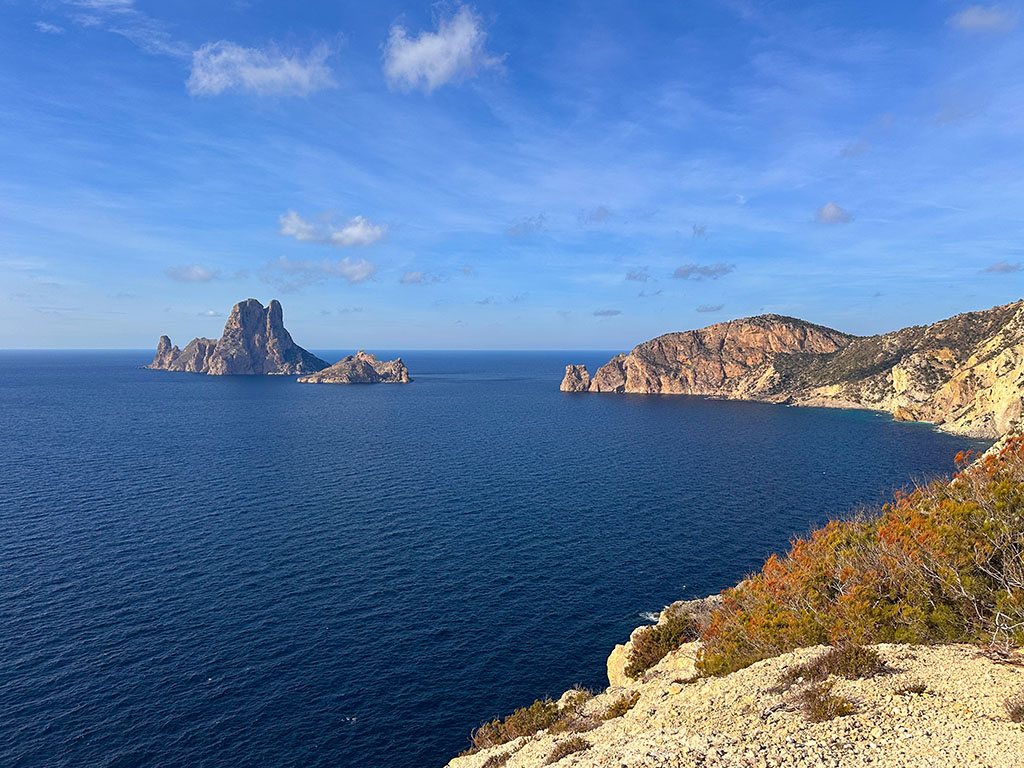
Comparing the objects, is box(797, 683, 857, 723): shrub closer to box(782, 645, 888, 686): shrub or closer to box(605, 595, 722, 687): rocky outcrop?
box(782, 645, 888, 686): shrub

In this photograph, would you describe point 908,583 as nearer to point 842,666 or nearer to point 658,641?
point 842,666

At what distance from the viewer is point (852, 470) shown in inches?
3935

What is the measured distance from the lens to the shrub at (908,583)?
22.0 metres

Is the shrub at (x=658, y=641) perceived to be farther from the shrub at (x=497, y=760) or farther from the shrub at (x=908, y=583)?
the shrub at (x=497, y=760)

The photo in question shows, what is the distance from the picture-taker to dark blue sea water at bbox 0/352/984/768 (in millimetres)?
38719

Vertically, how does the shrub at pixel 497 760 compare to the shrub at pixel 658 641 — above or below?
below

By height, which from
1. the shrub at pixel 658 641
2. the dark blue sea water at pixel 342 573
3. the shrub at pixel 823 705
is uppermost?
the shrub at pixel 823 705

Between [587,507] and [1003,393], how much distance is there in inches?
4584

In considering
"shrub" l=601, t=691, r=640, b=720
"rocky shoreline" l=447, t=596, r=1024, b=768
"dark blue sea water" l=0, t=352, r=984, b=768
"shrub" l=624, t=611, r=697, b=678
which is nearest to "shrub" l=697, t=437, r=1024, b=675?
"rocky shoreline" l=447, t=596, r=1024, b=768

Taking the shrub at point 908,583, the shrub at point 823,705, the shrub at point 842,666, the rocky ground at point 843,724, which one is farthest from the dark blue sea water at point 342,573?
the shrub at point 823,705

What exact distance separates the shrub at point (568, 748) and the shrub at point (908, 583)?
26.2 feet

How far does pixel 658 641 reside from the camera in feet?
121

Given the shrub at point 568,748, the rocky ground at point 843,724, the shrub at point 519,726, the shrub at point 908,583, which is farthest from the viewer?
the shrub at point 519,726

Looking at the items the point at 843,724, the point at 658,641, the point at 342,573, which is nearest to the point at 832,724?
the point at 843,724
